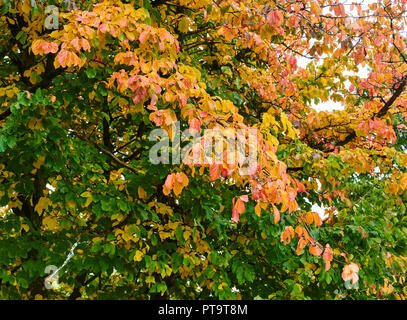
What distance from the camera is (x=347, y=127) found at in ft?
18.1

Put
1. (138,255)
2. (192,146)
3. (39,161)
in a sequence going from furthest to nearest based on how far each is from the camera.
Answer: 1. (39,161)
2. (138,255)
3. (192,146)

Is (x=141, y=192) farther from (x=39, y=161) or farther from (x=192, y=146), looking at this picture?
(x=192, y=146)

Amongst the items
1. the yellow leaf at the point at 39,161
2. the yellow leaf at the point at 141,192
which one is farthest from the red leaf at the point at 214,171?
the yellow leaf at the point at 39,161

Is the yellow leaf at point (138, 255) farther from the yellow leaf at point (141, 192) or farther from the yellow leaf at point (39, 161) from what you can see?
the yellow leaf at point (39, 161)

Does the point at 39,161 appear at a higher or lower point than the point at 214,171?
higher

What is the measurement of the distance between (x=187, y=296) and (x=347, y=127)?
336cm

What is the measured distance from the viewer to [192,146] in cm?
288

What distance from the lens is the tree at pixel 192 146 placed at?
9.73 feet

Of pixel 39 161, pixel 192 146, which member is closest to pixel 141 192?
pixel 39 161

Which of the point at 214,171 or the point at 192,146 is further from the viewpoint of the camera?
the point at 192,146

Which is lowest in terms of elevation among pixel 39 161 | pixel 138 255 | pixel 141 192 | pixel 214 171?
pixel 138 255

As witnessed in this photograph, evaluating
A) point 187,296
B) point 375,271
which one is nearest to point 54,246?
point 187,296

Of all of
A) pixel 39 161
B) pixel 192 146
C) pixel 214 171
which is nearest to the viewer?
pixel 214 171
